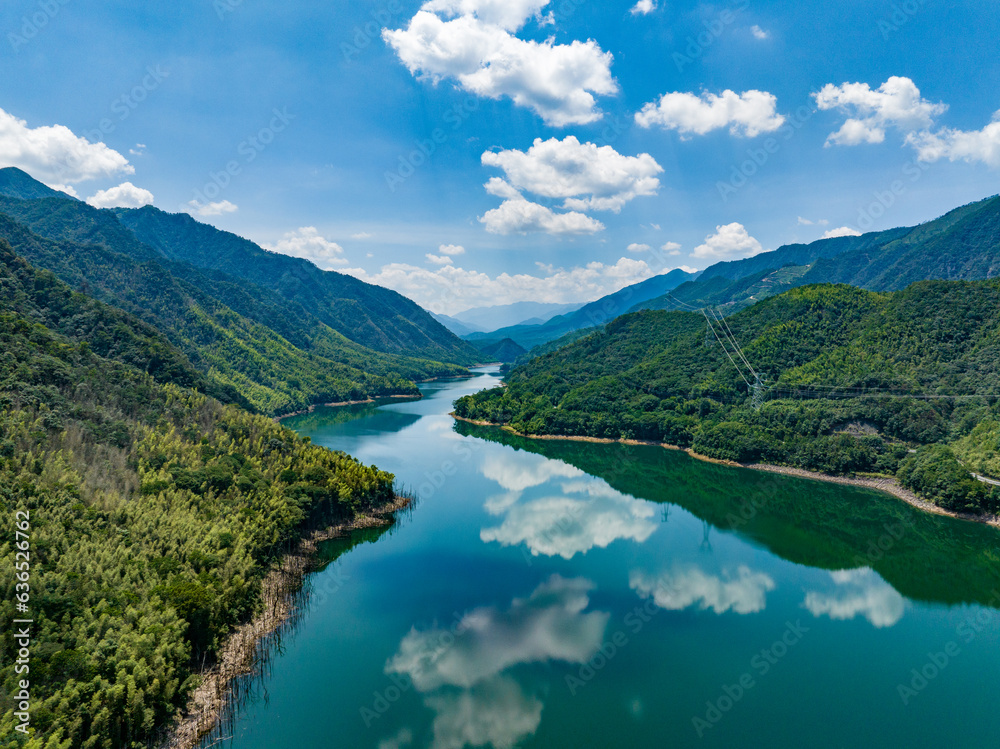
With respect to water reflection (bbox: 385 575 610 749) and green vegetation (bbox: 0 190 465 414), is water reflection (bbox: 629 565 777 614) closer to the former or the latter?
water reflection (bbox: 385 575 610 749)

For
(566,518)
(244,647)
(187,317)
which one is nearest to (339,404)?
(187,317)

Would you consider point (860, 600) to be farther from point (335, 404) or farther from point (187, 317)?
point (187, 317)

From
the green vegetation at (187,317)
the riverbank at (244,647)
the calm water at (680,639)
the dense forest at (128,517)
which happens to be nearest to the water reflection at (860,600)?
the calm water at (680,639)

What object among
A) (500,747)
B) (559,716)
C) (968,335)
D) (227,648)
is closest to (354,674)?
(227,648)

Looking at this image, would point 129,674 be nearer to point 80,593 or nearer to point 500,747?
point 80,593

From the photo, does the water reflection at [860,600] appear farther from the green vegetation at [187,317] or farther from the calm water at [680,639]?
the green vegetation at [187,317]

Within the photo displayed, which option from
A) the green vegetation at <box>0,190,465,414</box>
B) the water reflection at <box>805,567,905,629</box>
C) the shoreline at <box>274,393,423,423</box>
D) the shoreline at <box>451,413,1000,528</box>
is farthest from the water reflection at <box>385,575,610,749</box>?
the shoreline at <box>274,393,423,423</box>
